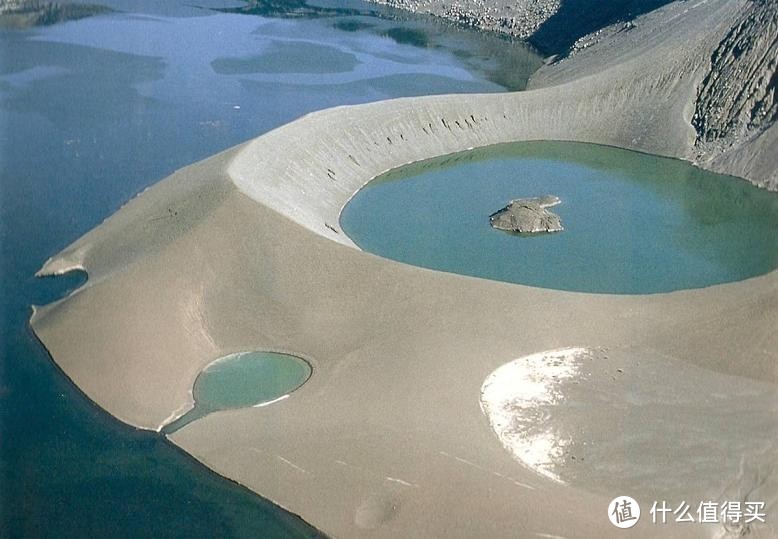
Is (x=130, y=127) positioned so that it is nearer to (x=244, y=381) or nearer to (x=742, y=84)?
(x=244, y=381)

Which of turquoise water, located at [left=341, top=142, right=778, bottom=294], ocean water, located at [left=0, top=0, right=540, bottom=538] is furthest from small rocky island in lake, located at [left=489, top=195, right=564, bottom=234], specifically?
ocean water, located at [left=0, top=0, right=540, bottom=538]

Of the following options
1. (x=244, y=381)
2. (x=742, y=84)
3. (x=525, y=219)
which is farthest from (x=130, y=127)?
(x=742, y=84)

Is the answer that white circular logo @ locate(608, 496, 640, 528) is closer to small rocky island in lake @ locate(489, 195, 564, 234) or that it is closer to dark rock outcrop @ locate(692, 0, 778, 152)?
small rocky island in lake @ locate(489, 195, 564, 234)

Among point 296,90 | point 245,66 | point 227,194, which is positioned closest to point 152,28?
point 245,66

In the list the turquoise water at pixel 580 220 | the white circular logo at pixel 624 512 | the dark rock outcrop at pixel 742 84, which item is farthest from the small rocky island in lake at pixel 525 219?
the white circular logo at pixel 624 512

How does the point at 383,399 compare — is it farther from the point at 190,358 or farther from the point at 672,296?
the point at 672,296

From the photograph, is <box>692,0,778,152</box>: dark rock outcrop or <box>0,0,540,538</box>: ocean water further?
<box>692,0,778,152</box>: dark rock outcrop

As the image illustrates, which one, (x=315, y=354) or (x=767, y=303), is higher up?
(x=767, y=303)
